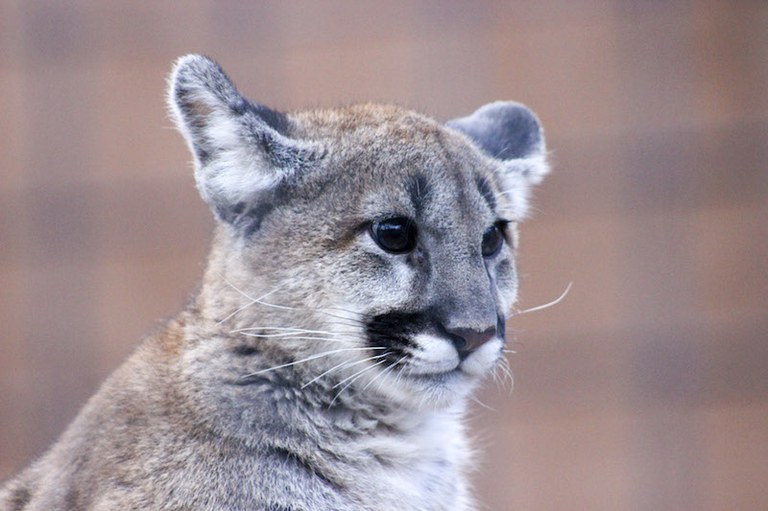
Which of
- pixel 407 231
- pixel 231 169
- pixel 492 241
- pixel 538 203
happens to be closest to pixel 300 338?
pixel 407 231

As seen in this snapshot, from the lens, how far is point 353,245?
4988mm

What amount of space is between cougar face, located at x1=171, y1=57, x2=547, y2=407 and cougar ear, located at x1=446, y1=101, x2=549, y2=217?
2.03 ft

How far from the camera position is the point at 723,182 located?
1073 cm

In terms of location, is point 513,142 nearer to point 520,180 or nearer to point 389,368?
point 520,180

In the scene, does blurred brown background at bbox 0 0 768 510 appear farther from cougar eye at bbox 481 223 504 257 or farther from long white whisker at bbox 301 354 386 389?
long white whisker at bbox 301 354 386 389

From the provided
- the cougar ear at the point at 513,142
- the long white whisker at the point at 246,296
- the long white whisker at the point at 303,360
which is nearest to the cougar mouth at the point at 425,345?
the long white whisker at the point at 303,360

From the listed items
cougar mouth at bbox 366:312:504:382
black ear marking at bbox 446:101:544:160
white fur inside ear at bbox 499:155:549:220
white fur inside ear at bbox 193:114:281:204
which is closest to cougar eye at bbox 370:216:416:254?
cougar mouth at bbox 366:312:504:382

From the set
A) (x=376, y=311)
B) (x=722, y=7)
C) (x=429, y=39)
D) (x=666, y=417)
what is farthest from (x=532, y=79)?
(x=376, y=311)

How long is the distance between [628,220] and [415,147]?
5.88 meters

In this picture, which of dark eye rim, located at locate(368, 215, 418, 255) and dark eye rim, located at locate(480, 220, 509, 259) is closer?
dark eye rim, located at locate(368, 215, 418, 255)

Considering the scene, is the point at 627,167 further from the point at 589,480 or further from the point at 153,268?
the point at 153,268

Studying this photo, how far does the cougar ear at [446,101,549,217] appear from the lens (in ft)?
19.6

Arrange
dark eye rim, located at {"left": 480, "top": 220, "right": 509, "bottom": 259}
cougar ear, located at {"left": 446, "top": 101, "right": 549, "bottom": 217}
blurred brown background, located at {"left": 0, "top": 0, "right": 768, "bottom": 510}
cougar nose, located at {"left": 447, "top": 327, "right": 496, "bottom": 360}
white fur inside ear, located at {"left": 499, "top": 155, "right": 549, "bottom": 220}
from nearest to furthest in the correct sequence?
cougar nose, located at {"left": 447, "top": 327, "right": 496, "bottom": 360} → dark eye rim, located at {"left": 480, "top": 220, "right": 509, "bottom": 259} → white fur inside ear, located at {"left": 499, "top": 155, "right": 549, "bottom": 220} → cougar ear, located at {"left": 446, "top": 101, "right": 549, "bottom": 217} → blurred brown background, located at {"left": 0, "top": 0, "right": 768, "bottom": 510}

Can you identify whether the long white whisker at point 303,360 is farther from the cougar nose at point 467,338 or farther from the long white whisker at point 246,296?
the cougar nose at point 467,338
